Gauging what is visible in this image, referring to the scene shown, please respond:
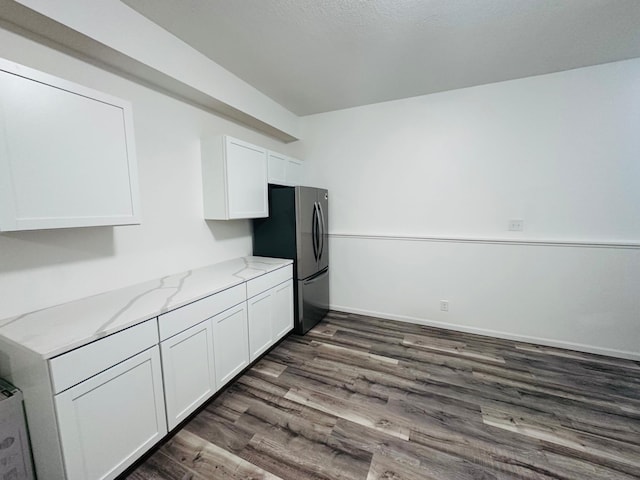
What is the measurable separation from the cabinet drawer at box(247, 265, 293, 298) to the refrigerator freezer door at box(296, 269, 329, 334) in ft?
0.72

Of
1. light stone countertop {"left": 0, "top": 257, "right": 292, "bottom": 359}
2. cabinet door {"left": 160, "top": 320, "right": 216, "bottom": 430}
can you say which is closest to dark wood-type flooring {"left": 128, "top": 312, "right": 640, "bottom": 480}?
cabinet door {"left": 160, "top": 320, "right": 216, "bottom": 430}

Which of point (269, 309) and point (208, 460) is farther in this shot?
point (269, 309)

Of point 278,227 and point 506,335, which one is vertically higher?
point 278,227

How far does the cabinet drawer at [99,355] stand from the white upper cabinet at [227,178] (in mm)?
1224

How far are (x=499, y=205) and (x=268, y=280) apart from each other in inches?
100

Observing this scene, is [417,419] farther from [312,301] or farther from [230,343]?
[312,301]

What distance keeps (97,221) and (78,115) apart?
1.85 feet

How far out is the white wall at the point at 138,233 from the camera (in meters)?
1.44

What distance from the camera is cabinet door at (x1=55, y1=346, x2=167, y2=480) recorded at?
114 centimetres

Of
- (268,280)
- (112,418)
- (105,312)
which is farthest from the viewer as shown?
(268,280)

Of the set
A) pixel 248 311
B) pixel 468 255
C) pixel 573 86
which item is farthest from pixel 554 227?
pixel 248 311

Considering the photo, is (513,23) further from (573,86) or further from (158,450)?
(158,450)

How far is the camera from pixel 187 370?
1.70 metres

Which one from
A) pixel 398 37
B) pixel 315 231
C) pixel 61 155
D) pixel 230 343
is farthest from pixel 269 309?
pixel 398 37
